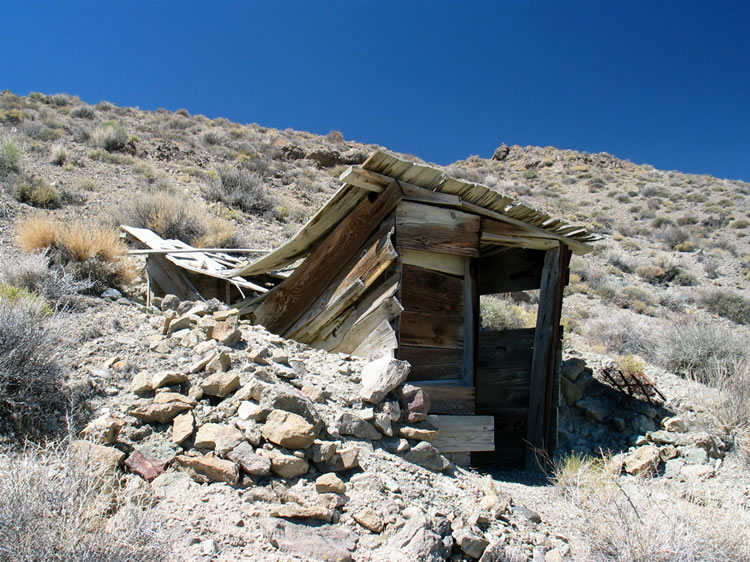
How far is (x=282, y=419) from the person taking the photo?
2.45 metres

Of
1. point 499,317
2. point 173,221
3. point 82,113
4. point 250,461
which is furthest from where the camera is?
point 82,113

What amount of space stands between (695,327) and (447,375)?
5362 millimetres

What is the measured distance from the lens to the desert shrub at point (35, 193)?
30.0ft

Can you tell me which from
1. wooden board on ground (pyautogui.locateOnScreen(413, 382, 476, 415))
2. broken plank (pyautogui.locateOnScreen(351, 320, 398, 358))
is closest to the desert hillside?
broken plank (pyautogui.locateOnScreen(351, 320, 398, 358))

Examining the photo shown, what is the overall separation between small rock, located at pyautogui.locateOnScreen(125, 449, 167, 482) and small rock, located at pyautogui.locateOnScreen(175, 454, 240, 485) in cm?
9

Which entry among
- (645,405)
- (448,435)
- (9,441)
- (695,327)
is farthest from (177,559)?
(695,327)

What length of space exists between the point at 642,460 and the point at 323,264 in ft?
11.0

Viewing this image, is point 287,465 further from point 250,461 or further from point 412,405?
point 412,405

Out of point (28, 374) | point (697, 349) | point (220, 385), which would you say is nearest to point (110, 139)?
point (28, 374)

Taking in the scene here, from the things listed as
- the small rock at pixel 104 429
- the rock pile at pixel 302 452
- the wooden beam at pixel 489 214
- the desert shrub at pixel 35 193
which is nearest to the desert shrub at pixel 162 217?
the desert shrub at pixel 35 193

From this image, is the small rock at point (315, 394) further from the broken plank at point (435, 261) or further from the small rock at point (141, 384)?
the broken plank at point (435, 261)

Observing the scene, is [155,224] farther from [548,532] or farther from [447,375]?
[548,532]

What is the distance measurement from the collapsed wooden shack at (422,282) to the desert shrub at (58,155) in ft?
33.7

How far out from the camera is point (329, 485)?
2.26 m
